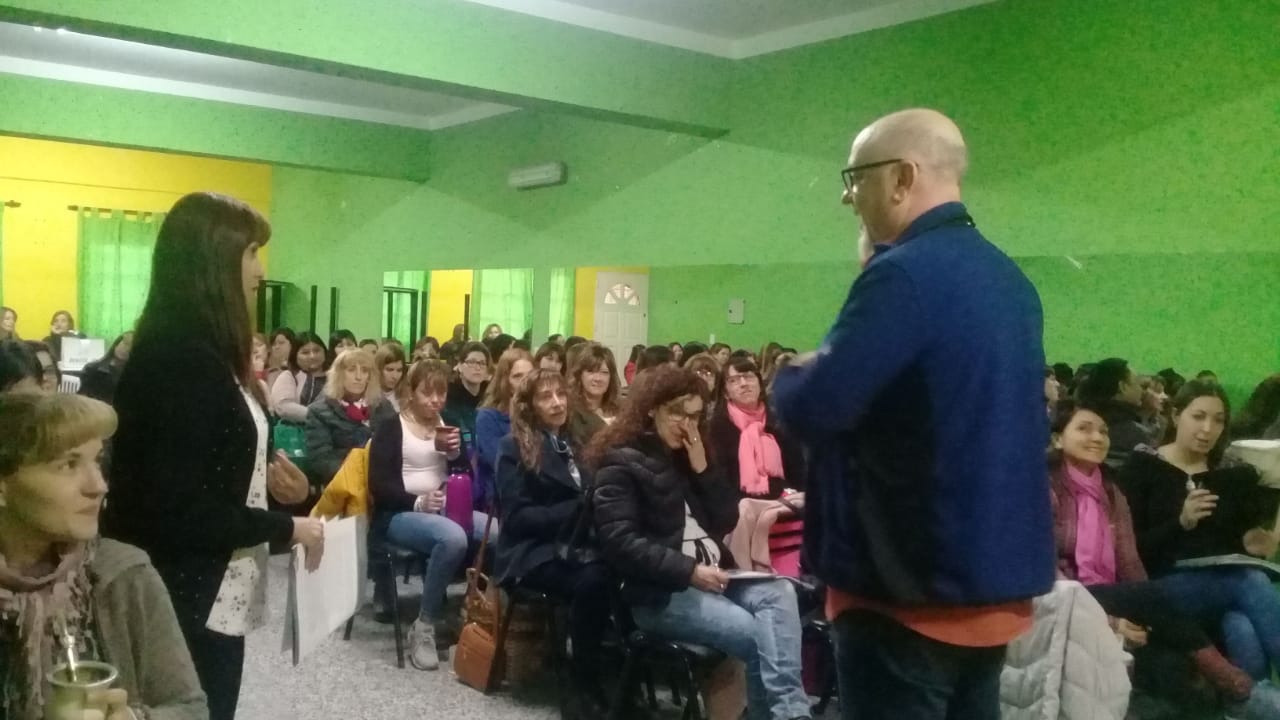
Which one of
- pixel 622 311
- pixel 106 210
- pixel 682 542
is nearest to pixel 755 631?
pixel 682 542

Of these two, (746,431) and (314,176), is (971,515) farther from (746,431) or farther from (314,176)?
(314,176)

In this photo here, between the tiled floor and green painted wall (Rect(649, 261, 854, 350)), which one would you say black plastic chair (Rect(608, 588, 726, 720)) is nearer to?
the tiled floor

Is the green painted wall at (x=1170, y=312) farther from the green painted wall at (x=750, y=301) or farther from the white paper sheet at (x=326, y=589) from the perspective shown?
the white paper sheet at (x=326, y=589)

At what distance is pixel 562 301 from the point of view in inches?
266

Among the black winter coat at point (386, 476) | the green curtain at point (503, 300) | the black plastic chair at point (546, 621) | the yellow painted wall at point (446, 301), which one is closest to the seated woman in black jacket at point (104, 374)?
the black winter coat at point (386, 476)

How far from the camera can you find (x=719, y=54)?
5422 millimetres

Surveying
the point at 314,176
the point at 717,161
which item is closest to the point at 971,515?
the point at 717,161

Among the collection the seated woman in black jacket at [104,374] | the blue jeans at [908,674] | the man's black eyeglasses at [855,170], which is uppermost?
the man's black eyeglasses at [855,170]

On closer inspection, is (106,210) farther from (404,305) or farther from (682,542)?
(682,542)

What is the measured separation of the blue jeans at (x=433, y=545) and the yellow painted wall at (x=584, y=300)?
2743 mm

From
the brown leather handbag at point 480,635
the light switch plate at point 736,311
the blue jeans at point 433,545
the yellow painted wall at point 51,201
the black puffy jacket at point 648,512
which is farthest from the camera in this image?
the yellow painted wall at point 51,201

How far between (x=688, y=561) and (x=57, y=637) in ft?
5.77

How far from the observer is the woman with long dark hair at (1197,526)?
3188 millimetres

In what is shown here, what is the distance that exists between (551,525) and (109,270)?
8581 millimetres
